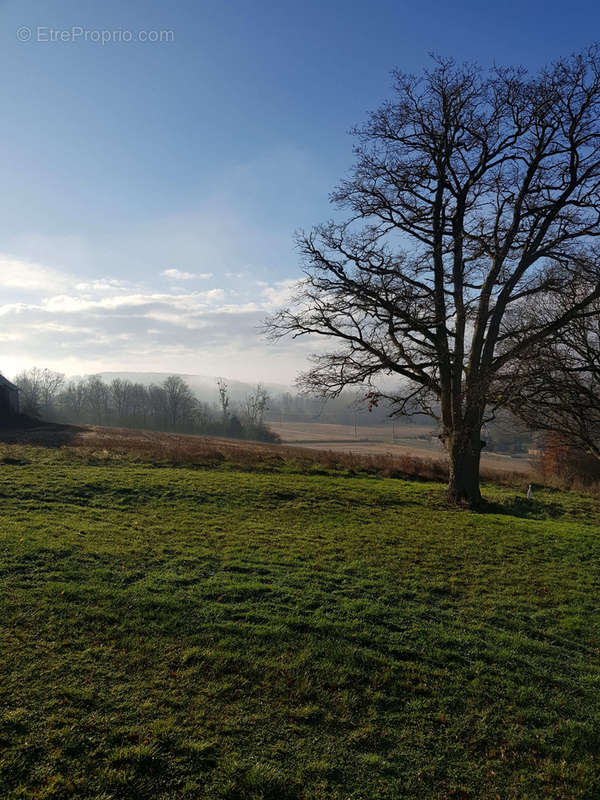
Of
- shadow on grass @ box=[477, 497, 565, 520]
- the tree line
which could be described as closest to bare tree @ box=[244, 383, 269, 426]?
the tree line

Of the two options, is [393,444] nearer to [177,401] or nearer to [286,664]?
[177,401]

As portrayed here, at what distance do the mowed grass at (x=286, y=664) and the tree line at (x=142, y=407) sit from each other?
6997cm

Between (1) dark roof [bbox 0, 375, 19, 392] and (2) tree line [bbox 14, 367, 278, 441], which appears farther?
(2) tree line [bbox 14, 367, 278, 441]

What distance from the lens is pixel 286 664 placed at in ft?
18.9

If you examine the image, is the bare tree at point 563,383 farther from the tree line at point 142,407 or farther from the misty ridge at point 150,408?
the tree line at point 142,407

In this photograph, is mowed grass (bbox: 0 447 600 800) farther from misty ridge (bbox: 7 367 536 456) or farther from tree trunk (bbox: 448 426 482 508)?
misty ridge (bbox: 7 367 536 456)

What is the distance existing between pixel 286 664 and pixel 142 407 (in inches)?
4433

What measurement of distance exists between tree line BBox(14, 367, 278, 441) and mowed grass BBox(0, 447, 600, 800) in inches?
2755

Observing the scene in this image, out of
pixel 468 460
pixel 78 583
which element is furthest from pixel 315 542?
pixel 468 460

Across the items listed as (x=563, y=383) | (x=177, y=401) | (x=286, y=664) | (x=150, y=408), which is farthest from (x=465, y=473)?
(x=150, y=408)

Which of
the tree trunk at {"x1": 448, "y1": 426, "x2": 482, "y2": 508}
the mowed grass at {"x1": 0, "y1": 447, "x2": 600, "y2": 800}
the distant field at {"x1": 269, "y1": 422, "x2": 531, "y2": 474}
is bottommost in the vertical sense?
the distant field at {"x1": 269, "y1": 422, "x2": 531, "y2": 474}

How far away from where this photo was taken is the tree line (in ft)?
277

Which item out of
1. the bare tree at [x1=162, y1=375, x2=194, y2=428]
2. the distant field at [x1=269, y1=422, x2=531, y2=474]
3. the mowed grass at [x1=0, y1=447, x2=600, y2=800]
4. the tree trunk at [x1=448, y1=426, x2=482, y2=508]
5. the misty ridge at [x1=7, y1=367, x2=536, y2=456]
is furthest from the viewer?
the bare tree at [x1=162, y1=375, x2=194, y2=428]

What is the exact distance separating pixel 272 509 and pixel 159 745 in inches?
403
